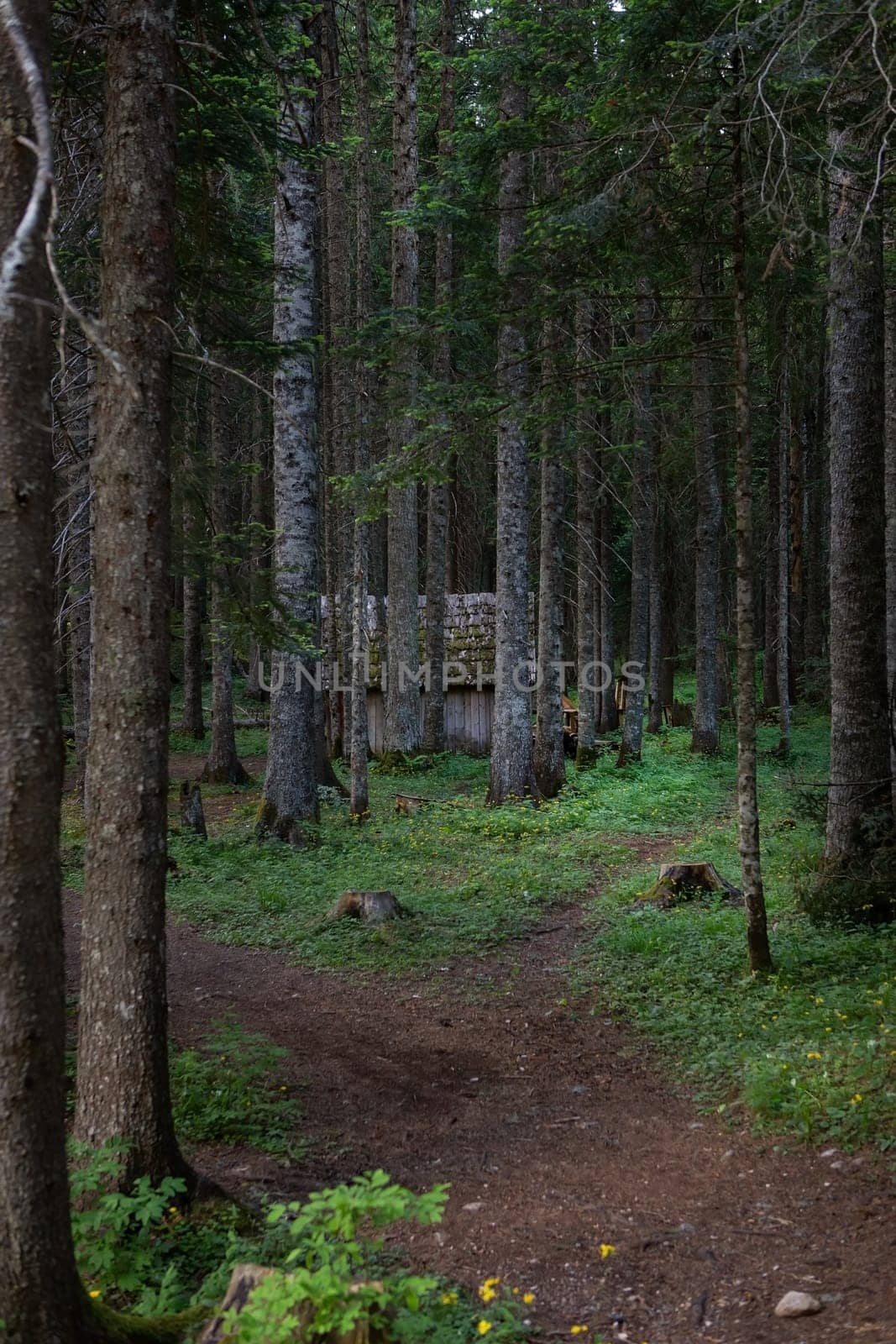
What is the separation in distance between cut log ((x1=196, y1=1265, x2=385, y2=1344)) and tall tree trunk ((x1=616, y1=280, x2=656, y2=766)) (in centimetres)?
1642

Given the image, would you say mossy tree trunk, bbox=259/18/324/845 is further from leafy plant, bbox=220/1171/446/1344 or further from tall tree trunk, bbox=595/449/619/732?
leafy plant, bbox=220/1171/446/1344

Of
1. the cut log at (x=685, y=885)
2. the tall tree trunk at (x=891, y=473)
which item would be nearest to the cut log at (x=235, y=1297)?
the cut log at (x=685, y=885)

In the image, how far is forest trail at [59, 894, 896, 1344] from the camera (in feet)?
14.6

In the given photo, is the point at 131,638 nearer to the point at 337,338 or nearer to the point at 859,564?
the point at 859,564

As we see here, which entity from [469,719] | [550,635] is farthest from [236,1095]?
[469,719]

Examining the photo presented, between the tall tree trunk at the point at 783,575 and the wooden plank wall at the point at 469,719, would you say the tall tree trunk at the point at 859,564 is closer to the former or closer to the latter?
the tall tree trunk at the point at 783,575

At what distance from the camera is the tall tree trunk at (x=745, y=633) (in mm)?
7832

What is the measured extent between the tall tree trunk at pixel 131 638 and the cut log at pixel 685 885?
6853mm

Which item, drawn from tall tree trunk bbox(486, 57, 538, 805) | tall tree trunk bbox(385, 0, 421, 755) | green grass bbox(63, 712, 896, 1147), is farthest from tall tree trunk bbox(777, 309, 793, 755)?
tall tree trunk bbox(385, 0, 421, 755)

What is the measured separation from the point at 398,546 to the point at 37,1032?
17.6 metres

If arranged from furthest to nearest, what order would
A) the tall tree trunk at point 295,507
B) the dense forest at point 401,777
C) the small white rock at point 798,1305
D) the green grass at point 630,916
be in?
the tall tree trunk at point 295,507 < the green grass at point 630,916 < the small white rock at point 798,1305 < the dense forest at point 401,777

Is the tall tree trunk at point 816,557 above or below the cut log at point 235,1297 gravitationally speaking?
above

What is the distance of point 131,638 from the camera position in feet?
15.5

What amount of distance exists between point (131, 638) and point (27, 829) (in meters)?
1.39
